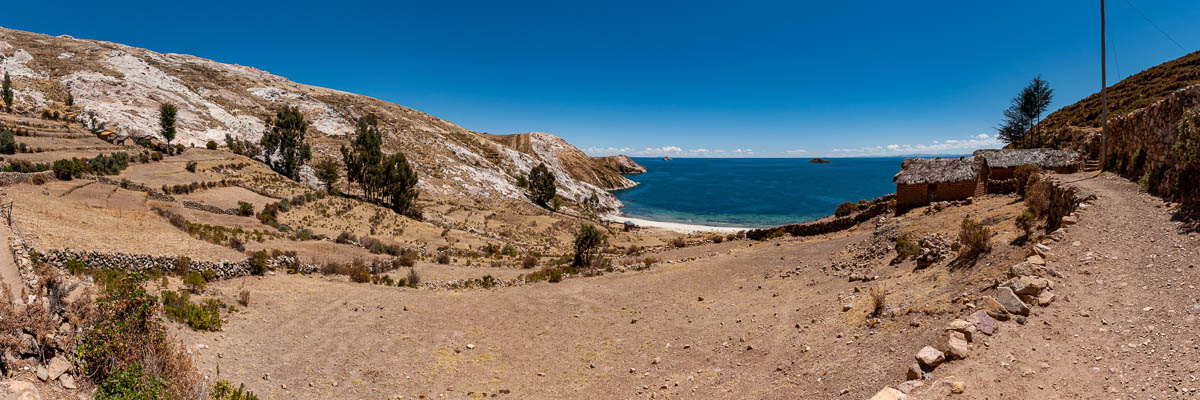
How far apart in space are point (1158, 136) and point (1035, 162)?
14.4 meters

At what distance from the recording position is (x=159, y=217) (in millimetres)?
19969

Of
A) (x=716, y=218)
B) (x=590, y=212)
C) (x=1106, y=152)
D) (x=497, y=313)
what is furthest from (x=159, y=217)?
(x=716, y=218)

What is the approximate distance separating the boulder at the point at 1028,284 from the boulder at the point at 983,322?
0.99 metres

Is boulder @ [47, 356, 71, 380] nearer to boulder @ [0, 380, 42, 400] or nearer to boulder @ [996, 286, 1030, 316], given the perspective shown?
boulder @ [0, 380, 42, 400]

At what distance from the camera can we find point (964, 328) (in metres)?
6.52

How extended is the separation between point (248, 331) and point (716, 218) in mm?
63111

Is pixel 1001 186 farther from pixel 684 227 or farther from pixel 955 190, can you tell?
pixel 684 227

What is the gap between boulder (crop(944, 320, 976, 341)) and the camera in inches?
251

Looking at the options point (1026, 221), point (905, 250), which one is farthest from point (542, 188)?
point (1026, 221)

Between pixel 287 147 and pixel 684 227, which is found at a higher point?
pixel 287 147

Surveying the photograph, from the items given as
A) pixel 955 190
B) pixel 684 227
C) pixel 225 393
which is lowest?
pixel 684 227

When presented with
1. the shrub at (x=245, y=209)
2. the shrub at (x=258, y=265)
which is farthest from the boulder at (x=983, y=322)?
the shrub at (x=245, y=209)

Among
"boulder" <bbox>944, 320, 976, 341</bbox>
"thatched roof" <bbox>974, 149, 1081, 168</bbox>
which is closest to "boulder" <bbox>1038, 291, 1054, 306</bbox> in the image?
"boulder" <bbox>944, 320, 976, 341</bbox>

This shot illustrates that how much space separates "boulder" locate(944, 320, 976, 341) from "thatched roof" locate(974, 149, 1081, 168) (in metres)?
23.9
